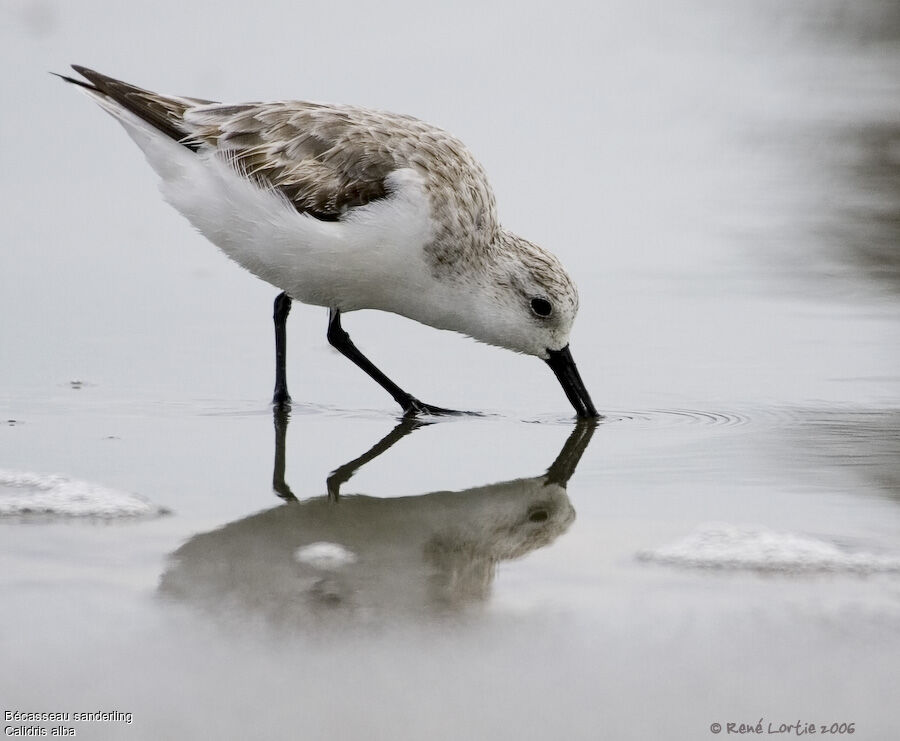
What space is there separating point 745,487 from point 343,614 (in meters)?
1.68

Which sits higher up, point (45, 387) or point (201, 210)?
point (201, 210)

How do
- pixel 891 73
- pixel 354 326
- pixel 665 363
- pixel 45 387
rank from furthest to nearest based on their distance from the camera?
pixel 891 73, pixel 354 326, pixel 665 363, pixel 45 387

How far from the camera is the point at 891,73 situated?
9695 millimetres

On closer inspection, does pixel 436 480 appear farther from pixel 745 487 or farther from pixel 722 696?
pixel 722 696

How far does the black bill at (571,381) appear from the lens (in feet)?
17.6

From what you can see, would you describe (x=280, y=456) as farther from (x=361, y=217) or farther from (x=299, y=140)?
(x=299, y=140)

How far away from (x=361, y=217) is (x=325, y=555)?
2.18 meters

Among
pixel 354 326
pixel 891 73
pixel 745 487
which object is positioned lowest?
pixel 354 326

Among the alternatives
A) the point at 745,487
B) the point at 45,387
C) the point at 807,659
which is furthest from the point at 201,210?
the point at 807,659

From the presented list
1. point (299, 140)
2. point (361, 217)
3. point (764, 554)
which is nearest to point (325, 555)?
point (764, 554)

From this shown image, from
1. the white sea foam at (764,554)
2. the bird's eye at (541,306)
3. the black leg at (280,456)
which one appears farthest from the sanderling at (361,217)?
the white sea foam at (764,554)

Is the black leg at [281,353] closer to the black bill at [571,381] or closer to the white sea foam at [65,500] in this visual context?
the black bill at [571,381]

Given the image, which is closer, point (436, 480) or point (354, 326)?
point (436, 480)

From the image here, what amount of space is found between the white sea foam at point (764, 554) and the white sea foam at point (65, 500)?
4.56 ft
